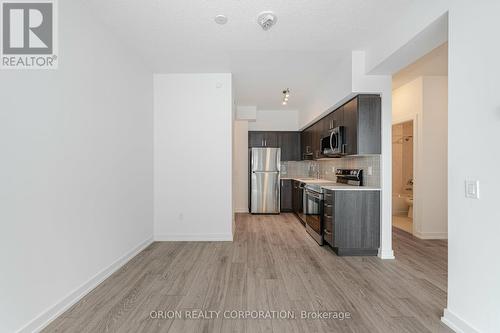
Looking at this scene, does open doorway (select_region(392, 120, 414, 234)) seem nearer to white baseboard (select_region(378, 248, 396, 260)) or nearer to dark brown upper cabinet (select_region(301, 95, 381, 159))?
white baseboard (select_region(378, 248, 396, 260))

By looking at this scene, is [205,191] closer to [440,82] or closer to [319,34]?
[319,34]

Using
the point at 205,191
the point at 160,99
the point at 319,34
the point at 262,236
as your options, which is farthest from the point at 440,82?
the point at 160,99

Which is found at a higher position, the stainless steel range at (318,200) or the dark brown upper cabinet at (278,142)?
the dark brown upper cabinet at (278,142)

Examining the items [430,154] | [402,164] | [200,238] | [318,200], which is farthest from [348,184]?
[402,164]

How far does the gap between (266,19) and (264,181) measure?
4345 mm

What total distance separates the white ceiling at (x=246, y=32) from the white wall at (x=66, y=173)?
1.31 feet

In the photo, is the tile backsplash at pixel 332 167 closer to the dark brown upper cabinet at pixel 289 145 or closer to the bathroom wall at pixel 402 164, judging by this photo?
the dark brown upper cabinet at pixel 289 145

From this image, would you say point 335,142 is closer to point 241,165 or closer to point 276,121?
point 276,121

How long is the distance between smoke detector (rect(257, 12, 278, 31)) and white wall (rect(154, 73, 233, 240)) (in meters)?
1.56
